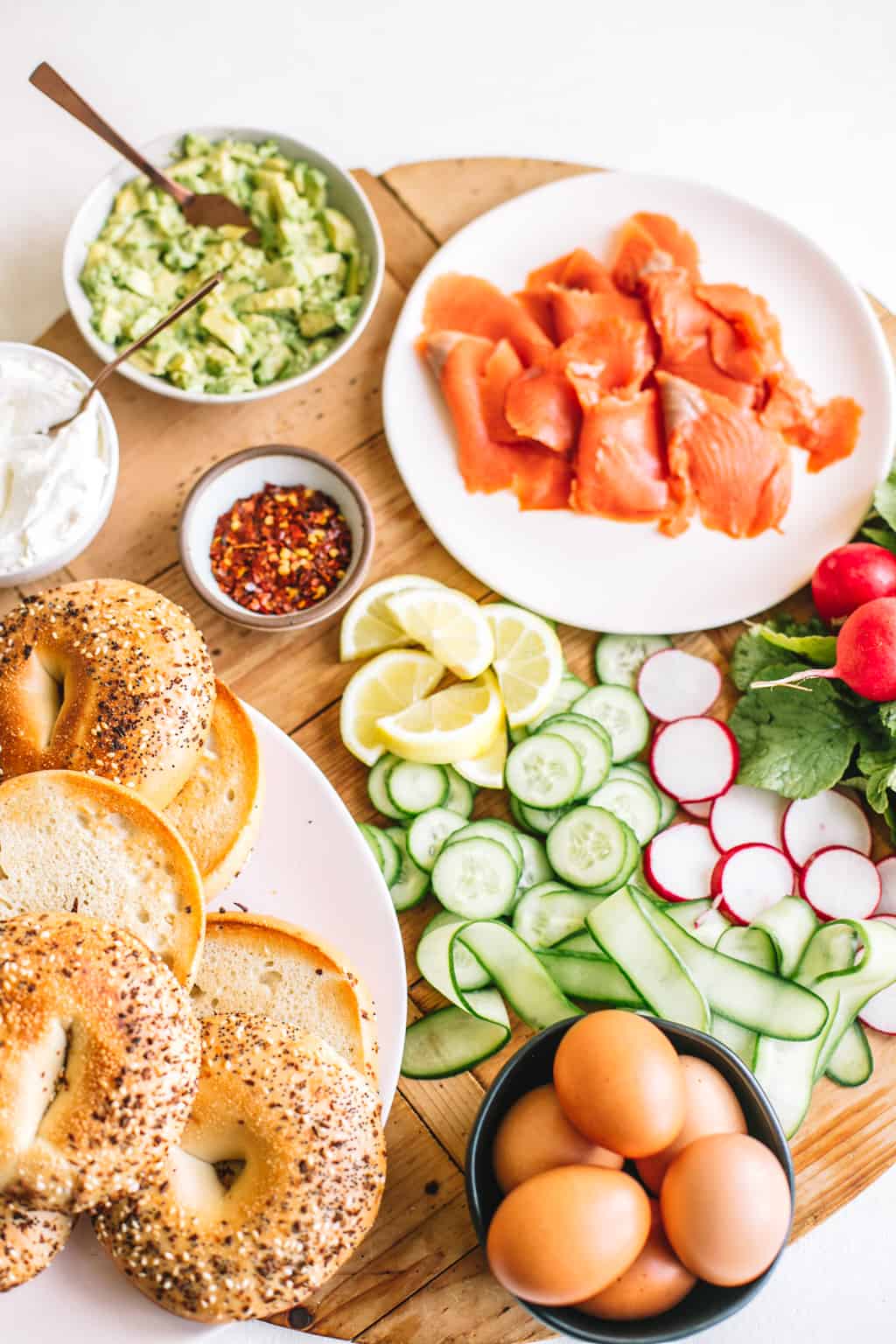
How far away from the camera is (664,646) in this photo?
2555mm

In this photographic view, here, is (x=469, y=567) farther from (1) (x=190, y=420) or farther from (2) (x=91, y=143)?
(2) (x=91, y=143)

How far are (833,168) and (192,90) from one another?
175 centimetres

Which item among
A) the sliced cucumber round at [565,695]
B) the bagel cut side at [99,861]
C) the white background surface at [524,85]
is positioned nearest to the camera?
the bagel cut side at [99,861]

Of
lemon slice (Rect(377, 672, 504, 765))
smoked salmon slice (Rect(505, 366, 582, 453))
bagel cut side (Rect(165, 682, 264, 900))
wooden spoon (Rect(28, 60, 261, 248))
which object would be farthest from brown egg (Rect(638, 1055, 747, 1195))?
wooden spoon (Rect(28, 60, 261, 248))

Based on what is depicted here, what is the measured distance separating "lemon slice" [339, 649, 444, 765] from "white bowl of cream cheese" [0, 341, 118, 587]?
632 millimetres

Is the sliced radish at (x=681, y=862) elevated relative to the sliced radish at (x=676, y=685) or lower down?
lower down

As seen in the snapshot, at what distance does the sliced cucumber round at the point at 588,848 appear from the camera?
7.64ft

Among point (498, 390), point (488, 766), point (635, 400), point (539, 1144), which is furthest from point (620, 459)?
point (539, 1144)

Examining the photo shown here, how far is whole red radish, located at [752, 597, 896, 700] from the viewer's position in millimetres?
2287

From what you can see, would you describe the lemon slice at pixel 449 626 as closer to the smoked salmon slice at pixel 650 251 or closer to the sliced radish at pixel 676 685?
the sliced radish at pixel 676 685

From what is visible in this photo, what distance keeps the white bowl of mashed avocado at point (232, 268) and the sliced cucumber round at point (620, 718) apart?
3.05 feet

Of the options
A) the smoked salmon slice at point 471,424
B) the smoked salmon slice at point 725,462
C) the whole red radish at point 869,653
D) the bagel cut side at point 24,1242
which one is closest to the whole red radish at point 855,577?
the whole red radish at point 869,653

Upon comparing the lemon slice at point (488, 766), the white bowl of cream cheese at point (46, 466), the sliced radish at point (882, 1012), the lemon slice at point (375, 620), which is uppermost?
the white bowl of cream cheese at point (46, 466)

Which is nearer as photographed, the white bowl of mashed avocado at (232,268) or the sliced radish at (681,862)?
the sliced radish at (681,862)
